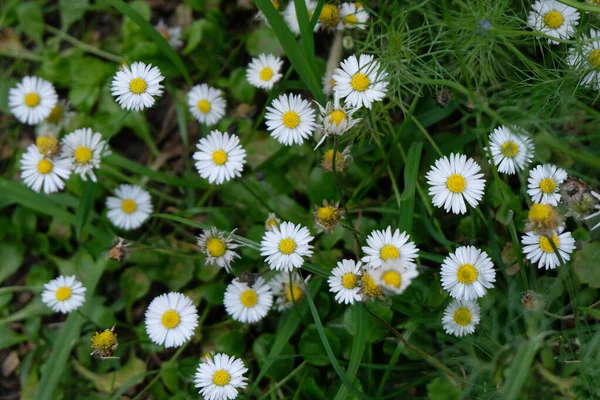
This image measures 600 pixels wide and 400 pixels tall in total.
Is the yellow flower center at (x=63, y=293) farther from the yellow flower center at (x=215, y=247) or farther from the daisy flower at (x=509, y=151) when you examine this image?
the daisy flower at (x=509, y=151)

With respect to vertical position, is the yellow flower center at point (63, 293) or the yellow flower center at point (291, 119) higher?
the yellow flower center at point (291, 119)

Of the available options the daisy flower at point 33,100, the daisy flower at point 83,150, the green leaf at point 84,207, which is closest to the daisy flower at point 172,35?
the daisy flower at point 33,100

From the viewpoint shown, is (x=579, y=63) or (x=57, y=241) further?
(x=57, y=241)

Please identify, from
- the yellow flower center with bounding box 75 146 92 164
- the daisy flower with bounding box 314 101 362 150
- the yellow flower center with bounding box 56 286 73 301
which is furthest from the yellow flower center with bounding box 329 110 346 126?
the yellow flower center with bounding box 56 286 73 301

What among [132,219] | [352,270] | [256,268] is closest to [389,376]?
[352,270]

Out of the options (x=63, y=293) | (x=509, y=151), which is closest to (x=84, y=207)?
(x=63, y=293)

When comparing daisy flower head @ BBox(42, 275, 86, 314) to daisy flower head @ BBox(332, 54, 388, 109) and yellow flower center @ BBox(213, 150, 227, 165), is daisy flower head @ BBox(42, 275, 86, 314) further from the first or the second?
daisy flower head @ BBox(332, 54, 388, 109)

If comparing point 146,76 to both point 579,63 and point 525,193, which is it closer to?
point 525,193
